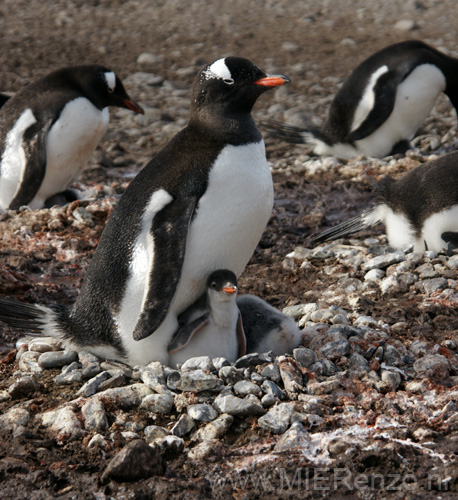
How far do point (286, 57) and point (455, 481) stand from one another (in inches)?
345

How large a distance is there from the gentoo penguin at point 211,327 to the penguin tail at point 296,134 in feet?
15.5

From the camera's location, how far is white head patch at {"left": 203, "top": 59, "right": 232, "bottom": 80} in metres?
3.68

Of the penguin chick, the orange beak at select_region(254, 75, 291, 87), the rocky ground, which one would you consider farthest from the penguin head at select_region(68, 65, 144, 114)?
the penguin chick

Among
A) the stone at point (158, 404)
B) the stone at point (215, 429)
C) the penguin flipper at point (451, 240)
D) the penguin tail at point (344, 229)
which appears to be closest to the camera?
the stone at point (215, 429)

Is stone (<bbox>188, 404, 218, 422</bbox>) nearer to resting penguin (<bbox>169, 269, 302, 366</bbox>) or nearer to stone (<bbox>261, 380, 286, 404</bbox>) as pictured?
stone (<bbox>261, 380, 286, 404</bbox>)

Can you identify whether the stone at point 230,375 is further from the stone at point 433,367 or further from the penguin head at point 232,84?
the penguin head at point 232,84

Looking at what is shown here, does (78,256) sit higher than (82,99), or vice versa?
(82,99)

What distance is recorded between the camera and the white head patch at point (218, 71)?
3678 mm

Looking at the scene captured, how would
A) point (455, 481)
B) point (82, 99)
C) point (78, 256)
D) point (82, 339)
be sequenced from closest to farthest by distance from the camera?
point (455, 481) < point (82, 339) < point (78, 256) < point (82, 99)

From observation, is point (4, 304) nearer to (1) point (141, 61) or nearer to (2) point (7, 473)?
(2) point (7, 473)

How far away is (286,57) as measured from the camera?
1091cm

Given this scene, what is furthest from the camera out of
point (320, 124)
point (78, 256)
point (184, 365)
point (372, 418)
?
point (320, 124)

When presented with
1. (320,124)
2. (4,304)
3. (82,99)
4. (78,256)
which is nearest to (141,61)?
(320,124)

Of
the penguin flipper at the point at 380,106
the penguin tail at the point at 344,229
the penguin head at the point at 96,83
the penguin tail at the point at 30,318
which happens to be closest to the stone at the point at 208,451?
the penguin tail at the point at 30,318
